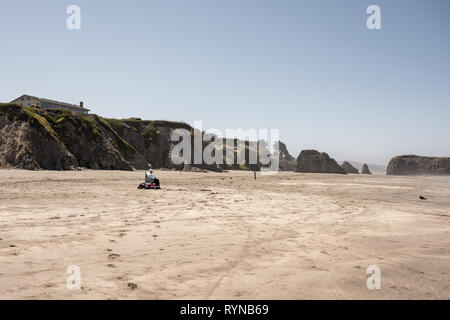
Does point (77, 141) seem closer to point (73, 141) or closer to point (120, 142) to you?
point (73, 141)

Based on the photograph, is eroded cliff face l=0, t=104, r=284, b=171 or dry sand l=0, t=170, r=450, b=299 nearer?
Answer: dry sand l=0, t=170, r=450, b=299

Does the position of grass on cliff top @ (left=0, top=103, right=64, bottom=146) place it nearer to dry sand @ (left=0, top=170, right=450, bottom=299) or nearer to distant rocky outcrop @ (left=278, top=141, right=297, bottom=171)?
dry sand @ (left=0, top=170, right=450, bottom=299)

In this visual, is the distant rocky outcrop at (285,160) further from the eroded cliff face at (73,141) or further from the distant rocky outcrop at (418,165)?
the eroded cliff face at (73,141)

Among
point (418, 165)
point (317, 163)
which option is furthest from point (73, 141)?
point (418, 165)

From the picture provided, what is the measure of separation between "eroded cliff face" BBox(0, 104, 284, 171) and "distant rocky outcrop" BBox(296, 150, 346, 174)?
39049 mm

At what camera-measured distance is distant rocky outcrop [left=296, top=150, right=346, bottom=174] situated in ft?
326

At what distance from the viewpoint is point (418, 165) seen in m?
120

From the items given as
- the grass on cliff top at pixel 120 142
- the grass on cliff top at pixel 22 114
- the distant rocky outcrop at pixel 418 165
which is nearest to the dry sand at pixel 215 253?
the grass on cliff top at pixel 22 114

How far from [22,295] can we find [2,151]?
153 feet

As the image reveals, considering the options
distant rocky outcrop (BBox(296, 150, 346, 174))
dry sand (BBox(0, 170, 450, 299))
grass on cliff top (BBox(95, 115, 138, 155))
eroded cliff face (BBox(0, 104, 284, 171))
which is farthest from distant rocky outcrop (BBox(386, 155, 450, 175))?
dry sand (BBox(0, 170, 450, 299))

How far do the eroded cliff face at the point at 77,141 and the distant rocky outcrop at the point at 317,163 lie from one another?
39049 millimetres

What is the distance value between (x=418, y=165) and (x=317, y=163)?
50.8m
